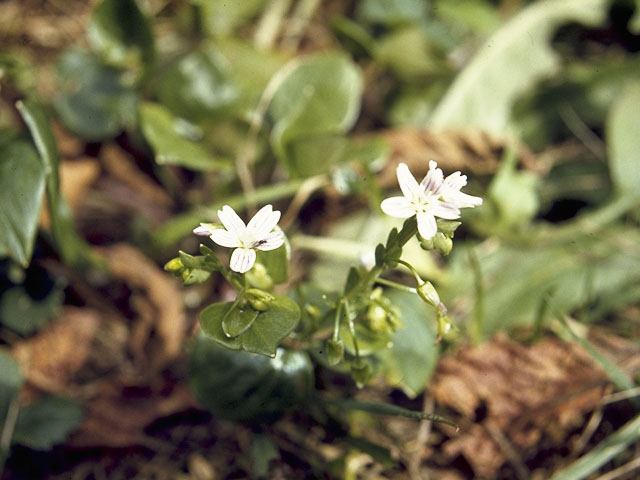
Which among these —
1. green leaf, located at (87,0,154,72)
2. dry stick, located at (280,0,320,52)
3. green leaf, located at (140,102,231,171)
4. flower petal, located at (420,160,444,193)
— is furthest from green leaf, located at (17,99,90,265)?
dry stick, located at (280,0,320,52)

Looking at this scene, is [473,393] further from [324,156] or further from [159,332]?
[159,332]

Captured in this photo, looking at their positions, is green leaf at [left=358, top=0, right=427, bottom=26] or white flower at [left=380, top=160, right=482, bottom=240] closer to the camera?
white flower at [left=380, top=160, right=482, bottom=240]

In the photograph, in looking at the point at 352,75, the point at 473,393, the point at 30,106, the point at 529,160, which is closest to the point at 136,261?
the point at 30,106

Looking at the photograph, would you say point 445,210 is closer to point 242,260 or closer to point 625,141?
point 242,260

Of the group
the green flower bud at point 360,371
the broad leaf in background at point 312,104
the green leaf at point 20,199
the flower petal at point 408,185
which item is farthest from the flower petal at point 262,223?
the broad leaf in background at point 312,104

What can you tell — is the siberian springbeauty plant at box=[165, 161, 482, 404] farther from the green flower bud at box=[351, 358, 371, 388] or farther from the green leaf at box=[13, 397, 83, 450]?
the green leaf at box=[13, 397, 83, 450]

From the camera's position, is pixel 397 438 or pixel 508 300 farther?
pixel 508 300
